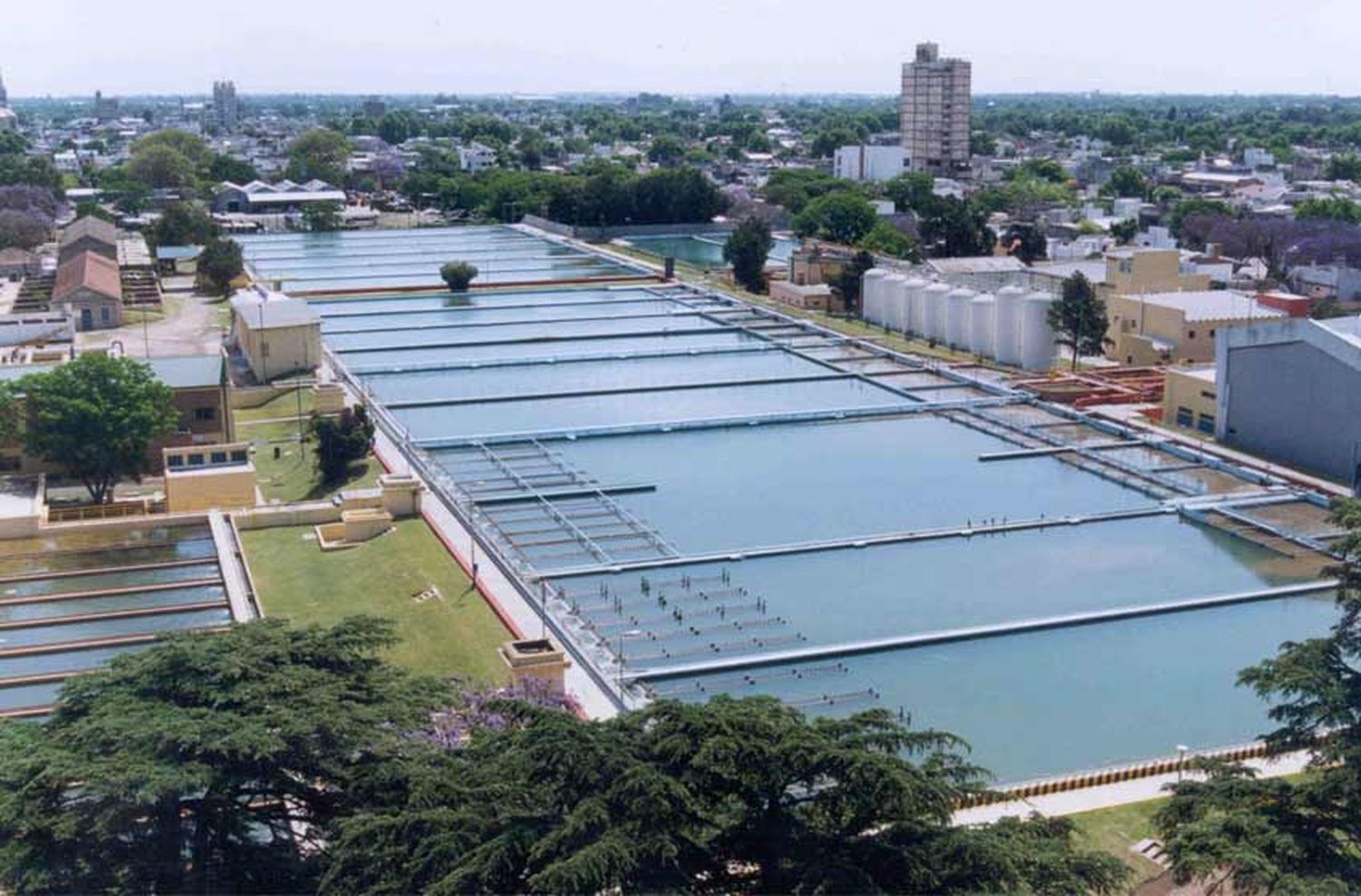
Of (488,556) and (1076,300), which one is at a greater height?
(1076,300)

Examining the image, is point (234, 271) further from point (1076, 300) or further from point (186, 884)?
point (186, 884)

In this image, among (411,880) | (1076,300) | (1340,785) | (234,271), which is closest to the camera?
(411,880)

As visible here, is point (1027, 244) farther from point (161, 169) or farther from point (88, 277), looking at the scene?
point (161, 169)

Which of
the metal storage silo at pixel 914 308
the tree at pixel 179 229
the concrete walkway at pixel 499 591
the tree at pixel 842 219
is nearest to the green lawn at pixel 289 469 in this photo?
the concrete walkway at pixel 499 591

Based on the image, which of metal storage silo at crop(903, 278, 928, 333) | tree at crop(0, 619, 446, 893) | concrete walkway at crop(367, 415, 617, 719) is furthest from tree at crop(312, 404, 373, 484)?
metal storage silo at crop(903, 278, 928, 333)

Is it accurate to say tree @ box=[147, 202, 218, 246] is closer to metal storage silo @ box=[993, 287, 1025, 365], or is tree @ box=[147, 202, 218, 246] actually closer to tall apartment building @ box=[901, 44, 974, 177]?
metal storage silo @ box=[993, 287, 1025, 365]

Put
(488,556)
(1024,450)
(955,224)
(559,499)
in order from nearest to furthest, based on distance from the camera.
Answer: (488,556)
(559,499)
(1024,450)
(955,224)

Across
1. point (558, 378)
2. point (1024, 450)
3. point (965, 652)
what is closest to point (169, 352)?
point (558, 378)
